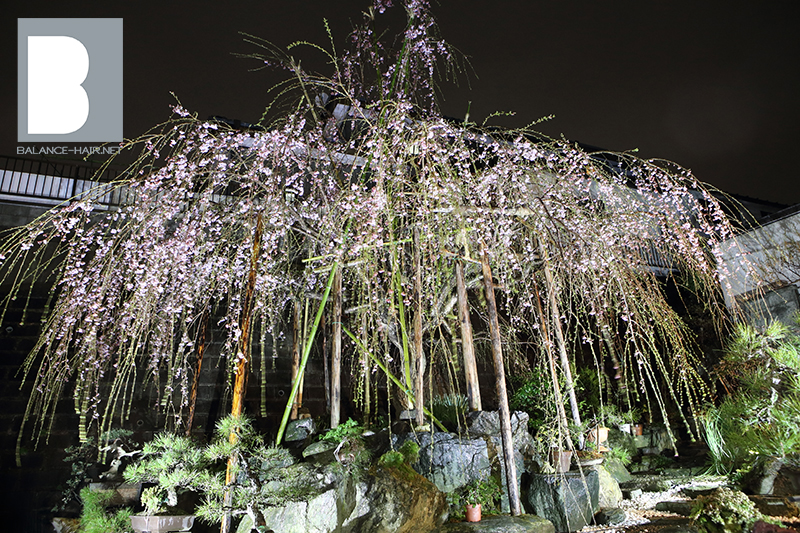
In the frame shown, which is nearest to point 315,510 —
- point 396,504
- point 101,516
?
point 396,504

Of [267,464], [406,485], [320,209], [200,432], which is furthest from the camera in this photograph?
[200,432]

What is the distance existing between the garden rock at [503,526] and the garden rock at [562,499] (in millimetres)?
688

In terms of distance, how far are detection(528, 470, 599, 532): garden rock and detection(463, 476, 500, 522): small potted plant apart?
60 cm

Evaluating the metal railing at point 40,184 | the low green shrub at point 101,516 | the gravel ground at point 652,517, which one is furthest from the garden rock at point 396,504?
the metal railing at point 40,184

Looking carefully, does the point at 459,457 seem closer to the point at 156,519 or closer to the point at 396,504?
the point at 396,504

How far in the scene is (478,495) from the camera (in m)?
4.19

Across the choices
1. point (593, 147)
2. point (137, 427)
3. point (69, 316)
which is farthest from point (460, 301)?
point (593, 147)

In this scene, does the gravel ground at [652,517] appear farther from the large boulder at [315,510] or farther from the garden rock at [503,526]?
the large boulder at [315,510]

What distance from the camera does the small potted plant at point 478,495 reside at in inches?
163

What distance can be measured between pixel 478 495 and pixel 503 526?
40 centimetres

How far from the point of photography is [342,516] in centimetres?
416

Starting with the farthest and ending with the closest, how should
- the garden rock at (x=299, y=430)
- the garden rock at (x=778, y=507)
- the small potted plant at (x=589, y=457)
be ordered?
the garden rock at (x=299, y=430)
the small potted plant at (x=589, y=457)
the garden rock at (x=778, y=507)

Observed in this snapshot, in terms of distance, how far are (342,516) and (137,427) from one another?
4.20 metres

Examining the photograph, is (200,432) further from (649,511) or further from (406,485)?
(649,511)
